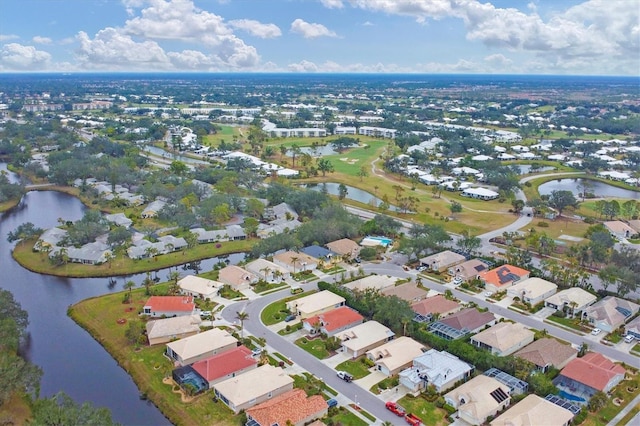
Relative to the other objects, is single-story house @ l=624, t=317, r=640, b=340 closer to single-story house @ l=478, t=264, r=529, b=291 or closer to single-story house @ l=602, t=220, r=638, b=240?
single-story house @ l=478, t=264, r=529, b=291

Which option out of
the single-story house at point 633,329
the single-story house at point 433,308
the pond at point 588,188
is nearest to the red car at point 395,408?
the single-story house at point 433,308

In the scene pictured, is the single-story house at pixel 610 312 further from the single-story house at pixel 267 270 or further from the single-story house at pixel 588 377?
the single-story house at pixel 267 270

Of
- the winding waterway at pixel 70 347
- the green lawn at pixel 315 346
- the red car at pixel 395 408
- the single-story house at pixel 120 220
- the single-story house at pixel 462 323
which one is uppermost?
the single-story house at pixel 120 220

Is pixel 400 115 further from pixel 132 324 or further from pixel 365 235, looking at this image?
pixel 132 324

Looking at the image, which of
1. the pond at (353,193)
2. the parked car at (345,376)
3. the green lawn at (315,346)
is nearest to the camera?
the parked car at (345,376)

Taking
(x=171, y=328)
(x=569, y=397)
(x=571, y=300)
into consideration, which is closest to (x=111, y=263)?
(x=171, y=328)

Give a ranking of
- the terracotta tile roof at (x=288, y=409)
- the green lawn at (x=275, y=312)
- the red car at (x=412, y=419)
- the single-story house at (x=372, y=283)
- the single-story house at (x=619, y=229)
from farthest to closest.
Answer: the single-story house at (x=619, y=229) < the single-story house at (x=372, y=283) < the green lawn at (x=275, y=312) < the red car at (x=412, y=419) < the terracotta tile roof at (x=288, y=409)
